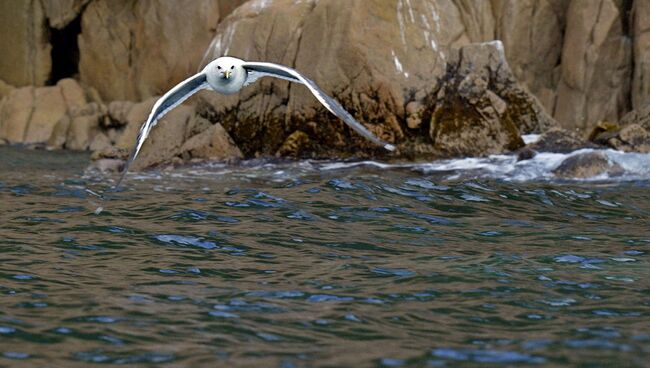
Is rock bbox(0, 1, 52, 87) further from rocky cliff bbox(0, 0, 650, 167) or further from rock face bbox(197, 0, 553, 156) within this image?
rock face bbox(197, 0, 553, 156)

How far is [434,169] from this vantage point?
580 inches

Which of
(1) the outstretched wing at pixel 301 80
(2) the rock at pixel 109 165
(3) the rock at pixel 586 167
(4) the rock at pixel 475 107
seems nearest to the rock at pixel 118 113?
(2) the rock at pixel 109 165

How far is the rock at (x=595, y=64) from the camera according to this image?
67.7ft

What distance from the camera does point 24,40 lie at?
27.3 m

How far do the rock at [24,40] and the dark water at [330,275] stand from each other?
1459 centimetres

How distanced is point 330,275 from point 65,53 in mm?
22288

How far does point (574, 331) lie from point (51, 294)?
3620 mm

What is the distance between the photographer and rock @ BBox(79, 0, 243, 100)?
80.7ft

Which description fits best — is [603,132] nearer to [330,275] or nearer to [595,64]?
[595,64]

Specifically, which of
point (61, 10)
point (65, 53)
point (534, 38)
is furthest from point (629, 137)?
point (65, 53)

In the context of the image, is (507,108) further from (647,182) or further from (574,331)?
(574,331)

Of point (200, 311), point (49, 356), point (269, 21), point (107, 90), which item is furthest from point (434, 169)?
point (107, 90)

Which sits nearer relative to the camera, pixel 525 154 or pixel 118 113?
pixel 525 154

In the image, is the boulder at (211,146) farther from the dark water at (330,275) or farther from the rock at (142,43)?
the rock at (142,43)
